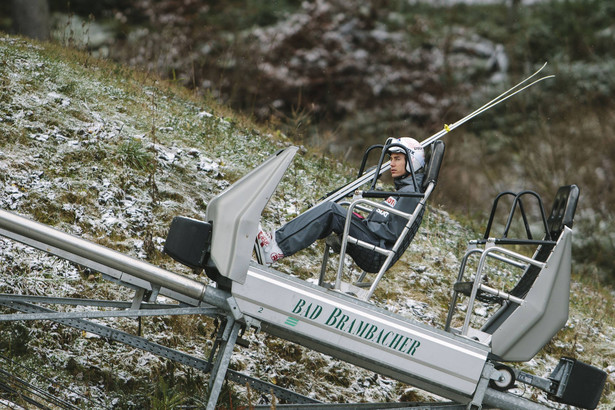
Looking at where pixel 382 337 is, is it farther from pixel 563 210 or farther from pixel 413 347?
pixel 563 210

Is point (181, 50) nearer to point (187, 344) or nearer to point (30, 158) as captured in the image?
point (30, 158)

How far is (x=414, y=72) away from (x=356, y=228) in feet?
36.5

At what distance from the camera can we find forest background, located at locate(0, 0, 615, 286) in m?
12.5

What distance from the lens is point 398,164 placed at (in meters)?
5.28

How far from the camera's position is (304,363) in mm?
6207

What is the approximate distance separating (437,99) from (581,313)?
786 centimetres

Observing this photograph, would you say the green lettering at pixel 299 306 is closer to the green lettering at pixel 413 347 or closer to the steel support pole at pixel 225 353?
the steel support pole at pixel 225 353

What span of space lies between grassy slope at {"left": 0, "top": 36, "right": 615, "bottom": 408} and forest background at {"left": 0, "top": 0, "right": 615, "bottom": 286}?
2.45 meters

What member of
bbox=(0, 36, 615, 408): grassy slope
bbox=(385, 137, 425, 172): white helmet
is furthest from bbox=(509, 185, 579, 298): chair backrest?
bbox=(0, 36, 615, 408): grassy slope

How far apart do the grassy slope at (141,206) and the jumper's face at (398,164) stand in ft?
6.68

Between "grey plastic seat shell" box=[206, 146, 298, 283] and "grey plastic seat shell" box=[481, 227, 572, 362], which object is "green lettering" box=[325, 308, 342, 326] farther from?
"grey plastic seat shell" box=[481, 227, 572, 362]

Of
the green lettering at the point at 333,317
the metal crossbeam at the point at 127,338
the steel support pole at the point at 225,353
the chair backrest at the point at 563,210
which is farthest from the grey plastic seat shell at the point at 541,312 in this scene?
the steel support pole at the point at 225,353

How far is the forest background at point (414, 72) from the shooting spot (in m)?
12.5

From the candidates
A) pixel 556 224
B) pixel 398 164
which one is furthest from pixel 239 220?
pixel 556 224
